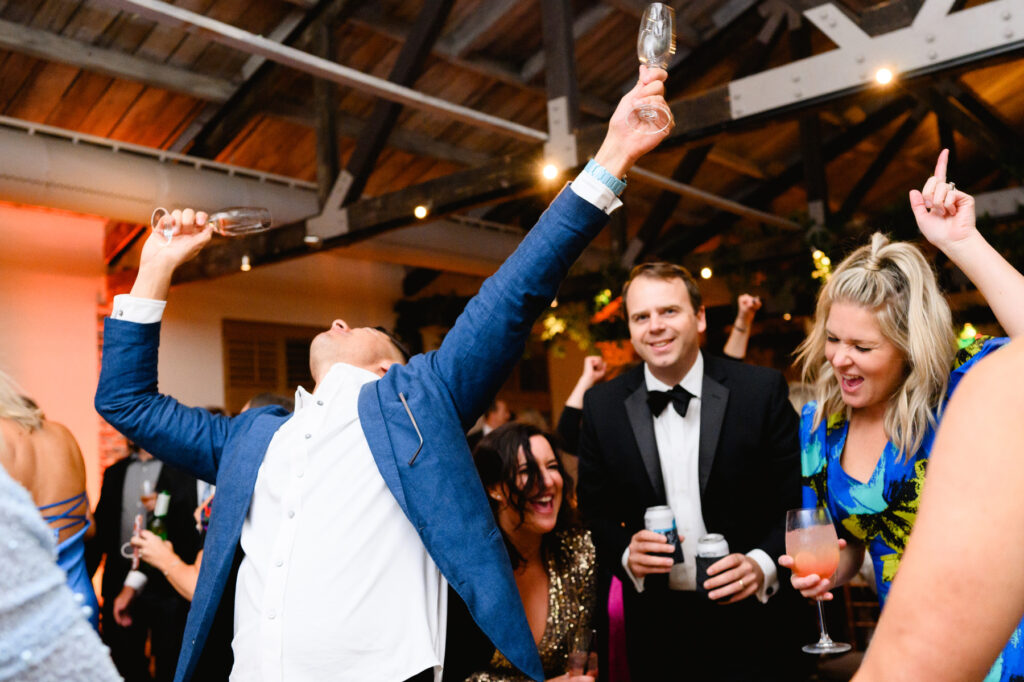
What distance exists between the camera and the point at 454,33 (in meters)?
6.42

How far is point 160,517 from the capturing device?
3303 mm

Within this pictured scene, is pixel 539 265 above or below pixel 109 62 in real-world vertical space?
below

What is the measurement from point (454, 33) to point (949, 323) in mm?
5391

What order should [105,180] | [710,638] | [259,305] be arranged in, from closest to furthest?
[710,638] → [105,180] → [259,305]

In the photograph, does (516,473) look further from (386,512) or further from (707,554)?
(386,512)

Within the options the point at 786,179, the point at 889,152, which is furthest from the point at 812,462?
the point at 786,179

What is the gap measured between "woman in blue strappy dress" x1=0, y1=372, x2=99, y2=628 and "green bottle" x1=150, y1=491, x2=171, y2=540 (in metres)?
0.27

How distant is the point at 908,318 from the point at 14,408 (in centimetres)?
250

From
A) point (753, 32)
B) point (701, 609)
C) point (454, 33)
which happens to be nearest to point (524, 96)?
point (454, 33)

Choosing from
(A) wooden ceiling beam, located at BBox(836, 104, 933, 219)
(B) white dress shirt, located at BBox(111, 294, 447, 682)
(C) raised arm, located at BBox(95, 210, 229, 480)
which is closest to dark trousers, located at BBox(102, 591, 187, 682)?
(C) raised arm, located at BBox(95, 210, 229, 480)

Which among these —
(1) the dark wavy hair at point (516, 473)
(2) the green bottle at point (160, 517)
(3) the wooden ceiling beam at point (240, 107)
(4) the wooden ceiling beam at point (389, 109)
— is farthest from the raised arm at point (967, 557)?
(3) the wooden ceiling beam at point (240, 107)

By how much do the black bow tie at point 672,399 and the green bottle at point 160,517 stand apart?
1.82m

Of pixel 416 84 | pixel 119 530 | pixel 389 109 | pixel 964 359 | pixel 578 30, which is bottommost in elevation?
pixel 119 530

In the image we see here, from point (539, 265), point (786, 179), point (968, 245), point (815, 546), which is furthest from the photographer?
point (786, 179)
